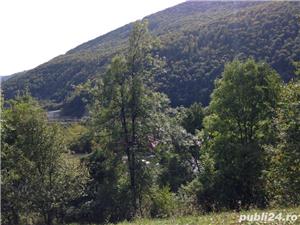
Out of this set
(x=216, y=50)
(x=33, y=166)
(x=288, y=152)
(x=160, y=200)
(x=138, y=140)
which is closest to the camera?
(x=288, y=152)

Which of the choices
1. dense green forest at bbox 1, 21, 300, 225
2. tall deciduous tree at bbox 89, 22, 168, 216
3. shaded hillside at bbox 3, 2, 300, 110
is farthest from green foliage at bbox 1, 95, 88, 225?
shaded hillside at bbox 3, 2, 300, 110

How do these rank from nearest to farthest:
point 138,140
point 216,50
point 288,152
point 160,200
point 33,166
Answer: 1. point 288,152
2. point 33,166
3. point 138,140
4. point 160,200
5. point 216,50

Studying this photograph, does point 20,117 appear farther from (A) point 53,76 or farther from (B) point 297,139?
(A) point 53,76

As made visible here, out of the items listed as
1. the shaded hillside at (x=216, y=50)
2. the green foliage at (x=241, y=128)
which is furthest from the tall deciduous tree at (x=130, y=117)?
the shaded hillside at (x=216, y=50)

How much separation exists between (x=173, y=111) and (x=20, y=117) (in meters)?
7.71

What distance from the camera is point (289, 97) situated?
17.0 meters

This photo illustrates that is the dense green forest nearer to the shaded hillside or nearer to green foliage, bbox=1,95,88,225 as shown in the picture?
green foliage, bbox=1,95,88,225

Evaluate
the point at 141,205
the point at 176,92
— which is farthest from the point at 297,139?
the point at 176,92

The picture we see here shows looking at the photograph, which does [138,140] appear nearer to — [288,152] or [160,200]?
[160,200]

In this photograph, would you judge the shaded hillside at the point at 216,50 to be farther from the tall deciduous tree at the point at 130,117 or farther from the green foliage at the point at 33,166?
the green foliage at the point at 33,166

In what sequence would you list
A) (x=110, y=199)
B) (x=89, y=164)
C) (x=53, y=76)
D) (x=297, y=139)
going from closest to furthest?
(x=297, y=139) → (x=110, y=199) → (x=89, y=164) → (x=53, y=76)

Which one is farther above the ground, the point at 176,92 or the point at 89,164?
the point at 89,164

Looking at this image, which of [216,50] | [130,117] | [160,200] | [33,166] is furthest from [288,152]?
[216,50]

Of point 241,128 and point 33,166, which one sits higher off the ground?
point 33,166
